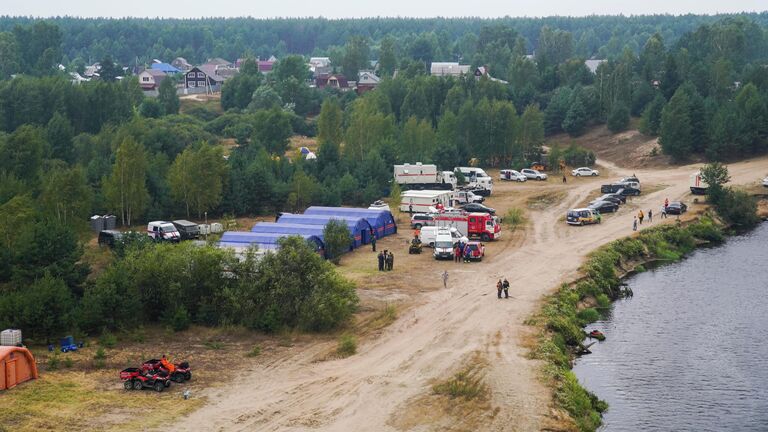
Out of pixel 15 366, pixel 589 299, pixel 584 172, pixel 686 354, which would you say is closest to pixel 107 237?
pixel 15 366

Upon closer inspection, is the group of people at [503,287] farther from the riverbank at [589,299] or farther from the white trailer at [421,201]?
the white trailer at [421,201]

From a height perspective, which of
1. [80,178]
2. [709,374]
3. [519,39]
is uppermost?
[519,39]

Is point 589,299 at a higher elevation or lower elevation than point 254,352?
lower

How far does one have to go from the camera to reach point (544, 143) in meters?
97.2

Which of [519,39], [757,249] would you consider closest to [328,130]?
[757,249]

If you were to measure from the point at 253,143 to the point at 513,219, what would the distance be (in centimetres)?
3117

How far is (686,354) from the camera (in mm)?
37406

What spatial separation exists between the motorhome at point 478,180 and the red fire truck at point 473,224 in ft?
49.9

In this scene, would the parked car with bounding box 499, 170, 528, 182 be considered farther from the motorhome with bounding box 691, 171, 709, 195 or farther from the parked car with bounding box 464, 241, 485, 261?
the parked car with bounding box 464, 241, 485, 261

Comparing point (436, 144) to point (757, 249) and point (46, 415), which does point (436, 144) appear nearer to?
point (757, 249)

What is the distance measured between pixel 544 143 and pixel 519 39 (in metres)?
70.9

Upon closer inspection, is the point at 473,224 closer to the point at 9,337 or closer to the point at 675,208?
the point at 675,208

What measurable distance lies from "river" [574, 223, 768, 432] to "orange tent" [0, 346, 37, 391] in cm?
1650

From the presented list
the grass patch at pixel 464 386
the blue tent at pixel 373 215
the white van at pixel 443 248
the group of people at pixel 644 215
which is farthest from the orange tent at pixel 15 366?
the group of people at pixel 644 215
